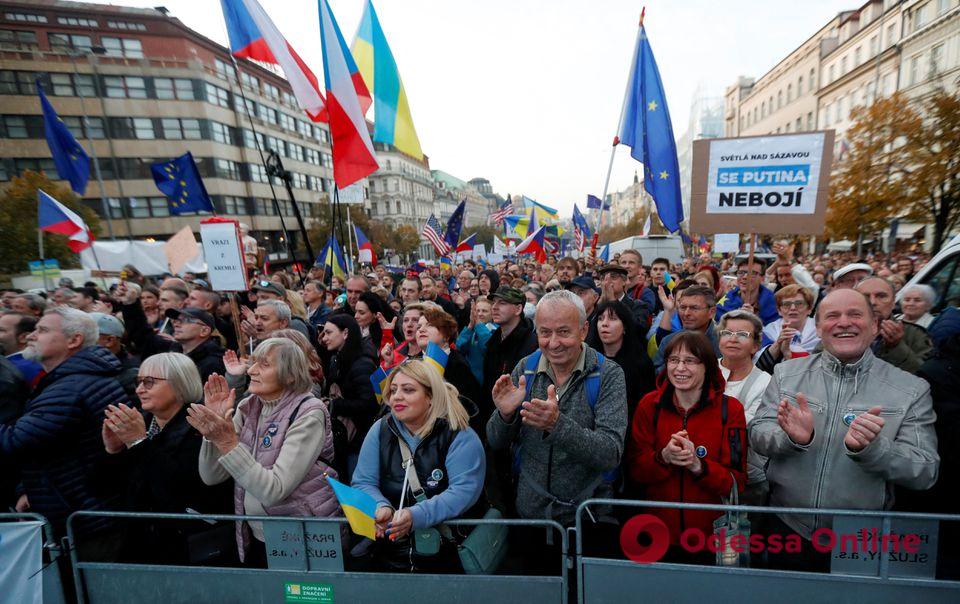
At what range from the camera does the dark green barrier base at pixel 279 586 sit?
2.46m

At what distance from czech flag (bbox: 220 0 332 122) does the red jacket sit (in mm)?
6369

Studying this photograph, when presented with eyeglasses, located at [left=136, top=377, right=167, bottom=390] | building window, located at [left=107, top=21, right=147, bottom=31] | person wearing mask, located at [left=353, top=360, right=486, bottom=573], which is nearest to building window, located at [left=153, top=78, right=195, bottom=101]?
building window, located at [left=107, top=21, right=147, bottom=31]

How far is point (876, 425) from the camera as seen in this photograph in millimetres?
1922

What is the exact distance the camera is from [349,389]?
3.79m

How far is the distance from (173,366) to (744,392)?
3.92 m

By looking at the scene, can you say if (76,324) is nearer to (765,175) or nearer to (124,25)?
(765,175)

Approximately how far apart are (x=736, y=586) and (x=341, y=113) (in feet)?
21.1

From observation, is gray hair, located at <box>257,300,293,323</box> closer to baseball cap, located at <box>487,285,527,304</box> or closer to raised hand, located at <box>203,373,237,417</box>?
raised hand, located at <box>203,373,237,417</box>

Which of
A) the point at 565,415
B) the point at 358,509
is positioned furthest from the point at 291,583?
the point at 565,415

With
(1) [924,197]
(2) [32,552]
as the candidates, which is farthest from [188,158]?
(1) [924,197]

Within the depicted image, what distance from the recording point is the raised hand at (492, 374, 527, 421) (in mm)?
2400

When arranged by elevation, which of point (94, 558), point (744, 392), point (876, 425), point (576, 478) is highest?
point (876, 425)

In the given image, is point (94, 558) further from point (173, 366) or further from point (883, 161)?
A: point (883, 161)

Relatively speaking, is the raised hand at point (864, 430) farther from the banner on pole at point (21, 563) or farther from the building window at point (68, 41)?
the building window at point (68, 41)
